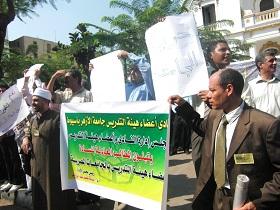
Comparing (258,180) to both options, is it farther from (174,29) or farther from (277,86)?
(277,86)

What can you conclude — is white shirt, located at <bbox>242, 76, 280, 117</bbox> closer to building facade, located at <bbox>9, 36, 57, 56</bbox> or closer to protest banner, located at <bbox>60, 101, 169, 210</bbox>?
protest banner, located at <bbox>60, 101, 169, 210</bbox>

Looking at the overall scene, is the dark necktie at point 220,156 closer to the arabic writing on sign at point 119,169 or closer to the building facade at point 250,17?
the arabic writing on sign at point 119,169

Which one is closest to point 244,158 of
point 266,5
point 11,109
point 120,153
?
point 120,153

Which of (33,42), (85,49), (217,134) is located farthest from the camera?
(33,42)

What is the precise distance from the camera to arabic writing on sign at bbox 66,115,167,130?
3211 mm

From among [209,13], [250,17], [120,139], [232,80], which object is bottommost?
[120,139]

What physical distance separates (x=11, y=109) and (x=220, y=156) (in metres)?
3.29

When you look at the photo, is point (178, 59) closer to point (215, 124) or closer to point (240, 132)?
point (215, 124)

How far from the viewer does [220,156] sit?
9.23ft

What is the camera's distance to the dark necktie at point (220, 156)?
2.79 m

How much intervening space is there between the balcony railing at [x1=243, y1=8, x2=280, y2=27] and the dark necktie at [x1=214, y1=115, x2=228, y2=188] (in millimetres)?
27559

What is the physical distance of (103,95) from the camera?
15.4 feet

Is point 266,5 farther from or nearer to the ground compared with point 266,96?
farther from the ground

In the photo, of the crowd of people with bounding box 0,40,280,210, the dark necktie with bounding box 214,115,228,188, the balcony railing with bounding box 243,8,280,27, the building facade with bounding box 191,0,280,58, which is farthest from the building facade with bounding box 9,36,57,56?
the dark necktie with bounding box 214,115,228,188
